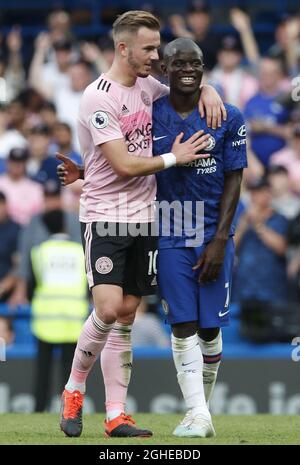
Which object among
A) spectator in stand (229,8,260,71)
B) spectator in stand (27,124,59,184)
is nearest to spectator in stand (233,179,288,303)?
spectator in stand (27,124,59,184)

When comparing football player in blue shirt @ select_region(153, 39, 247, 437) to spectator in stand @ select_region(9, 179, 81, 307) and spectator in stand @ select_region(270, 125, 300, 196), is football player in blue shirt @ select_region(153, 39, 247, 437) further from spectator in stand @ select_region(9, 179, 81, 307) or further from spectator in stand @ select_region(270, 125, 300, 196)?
spectator in stand @ select_region(270, 125, 300, 196)

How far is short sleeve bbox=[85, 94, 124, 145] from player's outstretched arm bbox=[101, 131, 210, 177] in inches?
1.6

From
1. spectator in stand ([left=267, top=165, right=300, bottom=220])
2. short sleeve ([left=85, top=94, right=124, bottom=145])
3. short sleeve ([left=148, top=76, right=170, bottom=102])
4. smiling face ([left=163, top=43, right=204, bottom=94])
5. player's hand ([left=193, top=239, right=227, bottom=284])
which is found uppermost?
smiling face ([left=163, top=43, right=204, bottom=94])

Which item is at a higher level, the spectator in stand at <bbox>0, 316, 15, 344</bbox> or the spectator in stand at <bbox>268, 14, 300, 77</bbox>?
the spectator in stand at <bbox>268, 14, 300, 77</bbox>

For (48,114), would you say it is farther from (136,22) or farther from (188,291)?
(188,291)

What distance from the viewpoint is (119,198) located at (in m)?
7.29

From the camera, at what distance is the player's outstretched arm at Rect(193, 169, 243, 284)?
727cm

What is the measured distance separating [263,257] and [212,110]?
5.11m

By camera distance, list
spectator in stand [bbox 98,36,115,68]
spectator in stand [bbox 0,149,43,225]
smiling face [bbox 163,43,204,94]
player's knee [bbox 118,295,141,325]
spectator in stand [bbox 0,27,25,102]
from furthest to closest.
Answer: spectator in stand [bbox 0,27,25,102] < spectator in stand [bbox 98,36,115,68] < spectator in stand [bbox 0,149,43,225] < player's knee [bbox 118,295,141,325] < smiling face [bbox 163,43,204,94]

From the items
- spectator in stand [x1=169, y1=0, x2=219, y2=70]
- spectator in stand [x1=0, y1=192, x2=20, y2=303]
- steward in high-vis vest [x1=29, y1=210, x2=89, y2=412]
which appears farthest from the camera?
spectator in stand [x1=169, y1=0, x2=219, y2=70]

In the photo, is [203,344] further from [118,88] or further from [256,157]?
[256,157]

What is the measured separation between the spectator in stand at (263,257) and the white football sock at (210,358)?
4.35 m

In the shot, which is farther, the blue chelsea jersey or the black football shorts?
the blue chelsea jersey

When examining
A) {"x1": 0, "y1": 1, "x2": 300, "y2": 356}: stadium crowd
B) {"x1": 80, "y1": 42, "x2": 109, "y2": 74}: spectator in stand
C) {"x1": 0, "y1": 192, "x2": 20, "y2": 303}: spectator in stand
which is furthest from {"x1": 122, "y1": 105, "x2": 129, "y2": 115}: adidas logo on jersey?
{"x1": 80, "y1": 42, "x2": 109, "y2": 74}: spectator in stand
